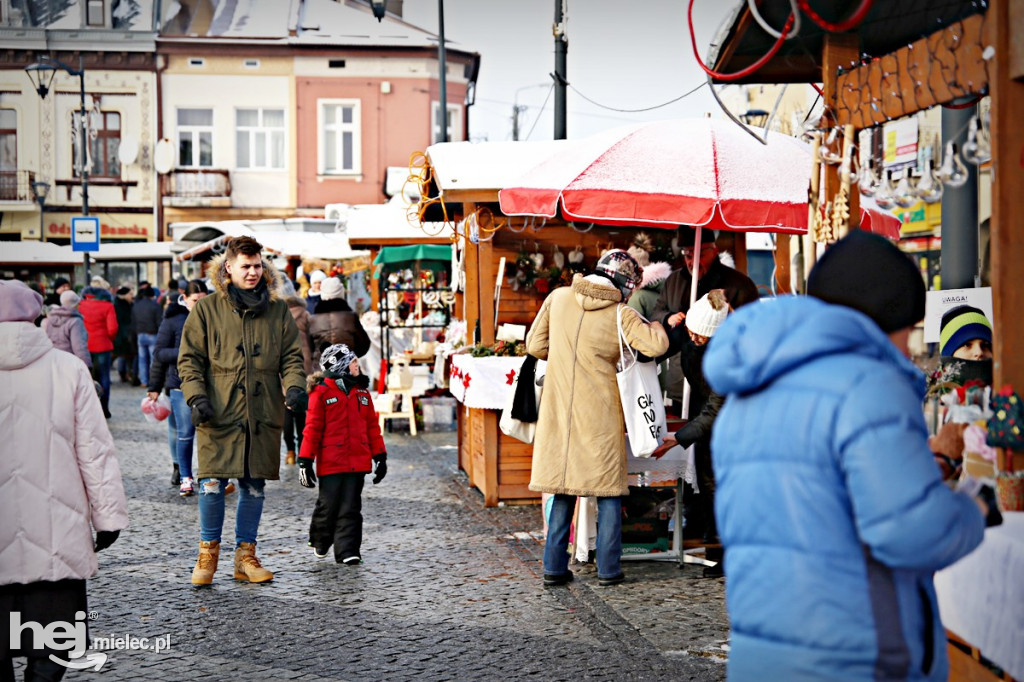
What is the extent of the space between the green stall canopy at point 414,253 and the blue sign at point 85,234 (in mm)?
7811

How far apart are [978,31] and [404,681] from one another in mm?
3650

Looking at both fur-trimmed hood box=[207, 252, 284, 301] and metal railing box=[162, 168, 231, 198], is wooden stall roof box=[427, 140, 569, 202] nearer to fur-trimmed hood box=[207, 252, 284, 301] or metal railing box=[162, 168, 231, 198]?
fur-trimmed hood box=[207, 252, 284, 301]

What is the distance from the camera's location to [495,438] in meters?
10.5

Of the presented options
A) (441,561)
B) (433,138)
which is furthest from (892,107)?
(433,138)

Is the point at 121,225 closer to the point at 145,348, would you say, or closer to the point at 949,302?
the point at 145,348

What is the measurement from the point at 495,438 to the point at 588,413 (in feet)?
10.3

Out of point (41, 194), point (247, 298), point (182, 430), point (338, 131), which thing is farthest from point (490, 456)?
point (41, 194)

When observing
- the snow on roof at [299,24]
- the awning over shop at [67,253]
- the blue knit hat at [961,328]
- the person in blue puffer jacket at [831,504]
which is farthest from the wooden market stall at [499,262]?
the snow on roof at [299,24]

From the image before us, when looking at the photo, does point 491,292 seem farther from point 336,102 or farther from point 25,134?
point 25,134

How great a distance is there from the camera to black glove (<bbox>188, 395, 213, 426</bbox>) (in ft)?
23.6

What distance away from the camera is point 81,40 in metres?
38.5

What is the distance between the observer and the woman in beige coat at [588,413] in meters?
7.40

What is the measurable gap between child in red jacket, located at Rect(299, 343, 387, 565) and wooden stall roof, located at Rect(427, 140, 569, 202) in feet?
9.47

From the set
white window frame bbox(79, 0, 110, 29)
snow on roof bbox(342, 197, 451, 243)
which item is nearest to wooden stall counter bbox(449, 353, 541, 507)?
snow on roof bbox(342, 197, 451, 243)
